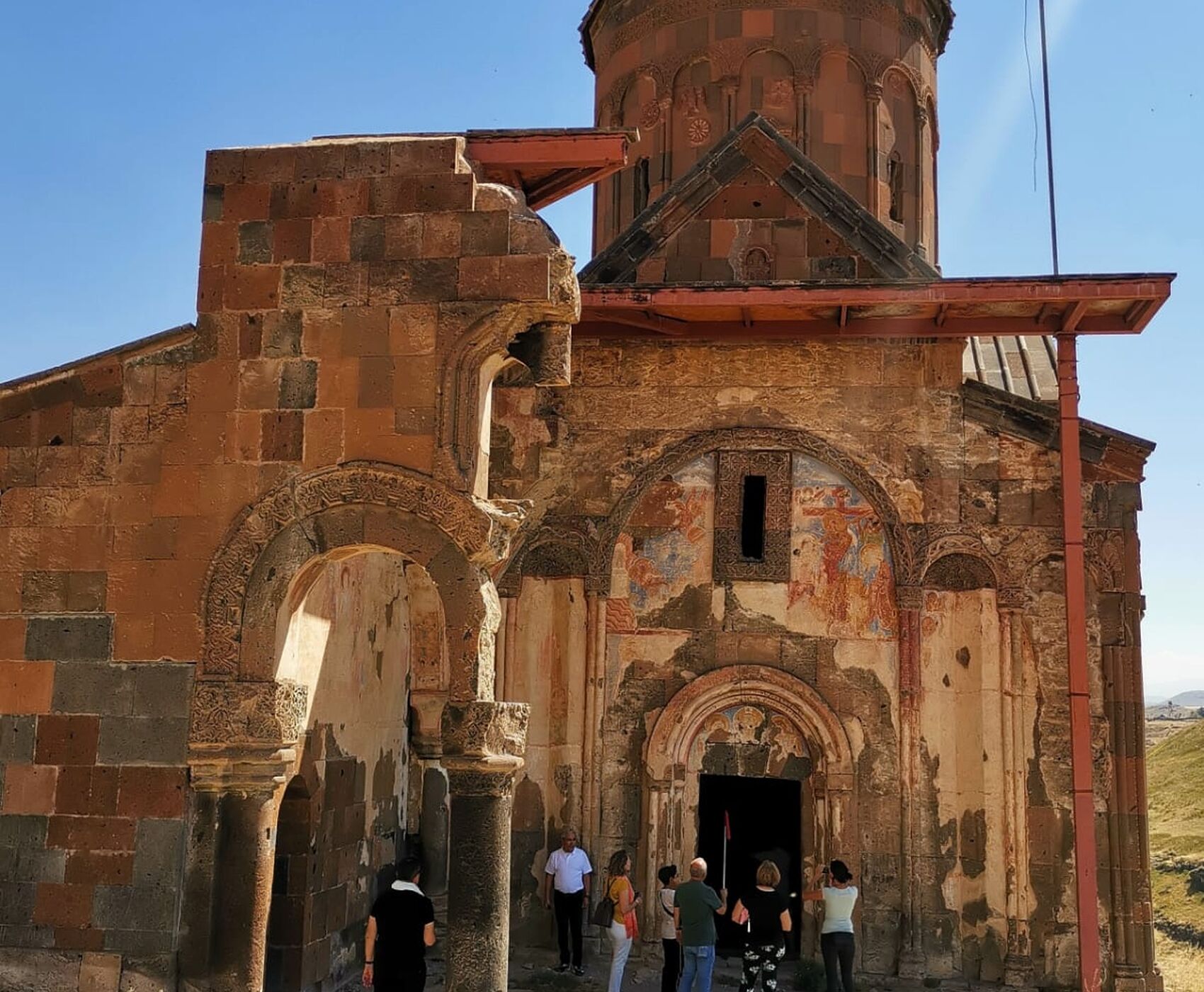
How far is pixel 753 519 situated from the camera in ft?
40.1

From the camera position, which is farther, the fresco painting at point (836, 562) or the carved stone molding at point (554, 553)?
the carved stone molding at point (554, 553)

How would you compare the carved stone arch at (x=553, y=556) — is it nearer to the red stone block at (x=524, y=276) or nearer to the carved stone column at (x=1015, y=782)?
the carved stone column at (x=1015, y=782)

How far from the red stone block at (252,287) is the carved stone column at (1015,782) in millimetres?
7150

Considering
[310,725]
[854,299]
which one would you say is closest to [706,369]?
[854,299]

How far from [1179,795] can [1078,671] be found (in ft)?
57.4

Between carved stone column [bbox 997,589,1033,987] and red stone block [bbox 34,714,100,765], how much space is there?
7.70 meters

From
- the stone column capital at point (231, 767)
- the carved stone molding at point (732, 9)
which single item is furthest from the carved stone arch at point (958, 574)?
the carved stone molding at point (732, 9)

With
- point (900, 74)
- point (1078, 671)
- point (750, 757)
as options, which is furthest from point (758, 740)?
point (900, 74)

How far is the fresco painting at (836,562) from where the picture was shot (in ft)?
38.9

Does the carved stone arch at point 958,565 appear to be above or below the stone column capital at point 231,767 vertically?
above

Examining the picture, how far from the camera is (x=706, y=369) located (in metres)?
A: 12.5

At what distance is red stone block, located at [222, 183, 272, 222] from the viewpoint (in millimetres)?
8195

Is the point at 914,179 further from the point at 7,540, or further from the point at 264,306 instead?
the point at 7,540

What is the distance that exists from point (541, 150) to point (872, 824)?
653 centimetres
